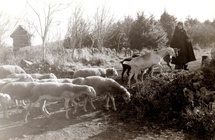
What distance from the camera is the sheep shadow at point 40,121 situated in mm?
4828

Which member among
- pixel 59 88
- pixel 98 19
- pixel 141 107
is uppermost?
pixel 98 19

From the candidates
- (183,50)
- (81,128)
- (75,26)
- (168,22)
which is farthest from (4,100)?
(168,22)

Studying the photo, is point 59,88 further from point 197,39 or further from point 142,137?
point 197,39

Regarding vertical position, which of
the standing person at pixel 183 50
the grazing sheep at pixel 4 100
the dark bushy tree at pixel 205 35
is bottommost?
the grazing sheep at pixel 4 100

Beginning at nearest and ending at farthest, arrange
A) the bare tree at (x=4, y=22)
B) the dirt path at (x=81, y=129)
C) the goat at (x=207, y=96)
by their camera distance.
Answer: the dirt path at (x=81, y=129) → the goat at (x=207, y=96) → the bare tree at (x=4, y=22)

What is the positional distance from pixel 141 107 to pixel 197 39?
19.0ft

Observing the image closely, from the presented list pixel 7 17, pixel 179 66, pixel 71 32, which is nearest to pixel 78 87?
pixel 7 17

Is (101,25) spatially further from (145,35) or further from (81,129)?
(81,129)

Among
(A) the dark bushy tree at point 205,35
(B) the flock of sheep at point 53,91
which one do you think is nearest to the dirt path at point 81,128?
(B) the flock of sheep at point 53,91

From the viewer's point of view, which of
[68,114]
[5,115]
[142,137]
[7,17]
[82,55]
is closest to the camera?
[142,137]

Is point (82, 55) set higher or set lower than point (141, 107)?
higher

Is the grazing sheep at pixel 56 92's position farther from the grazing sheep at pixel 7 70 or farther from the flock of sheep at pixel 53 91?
the grazing sheep at pixel 7 70

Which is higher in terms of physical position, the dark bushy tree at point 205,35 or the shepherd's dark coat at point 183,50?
the dark bushy tree at point 205,35

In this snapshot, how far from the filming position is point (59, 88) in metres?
5.60
